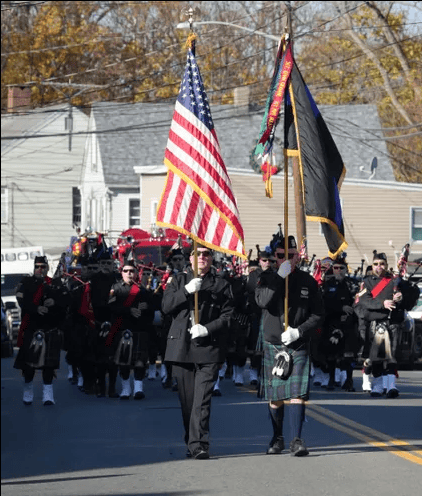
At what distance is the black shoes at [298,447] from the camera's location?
11180 mm

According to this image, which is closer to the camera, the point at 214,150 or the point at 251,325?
the point at 214,150

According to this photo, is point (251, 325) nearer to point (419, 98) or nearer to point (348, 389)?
point (348, 389)

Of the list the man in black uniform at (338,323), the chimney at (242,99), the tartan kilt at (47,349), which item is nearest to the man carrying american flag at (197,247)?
the tartan kilt at (47,349)

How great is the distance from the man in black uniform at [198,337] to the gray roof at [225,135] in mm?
37699

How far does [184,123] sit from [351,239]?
105 ft

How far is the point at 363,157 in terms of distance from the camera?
5028cm

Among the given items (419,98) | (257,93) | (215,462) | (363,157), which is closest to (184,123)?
(215,462)

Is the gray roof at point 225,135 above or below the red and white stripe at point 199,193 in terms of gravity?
above

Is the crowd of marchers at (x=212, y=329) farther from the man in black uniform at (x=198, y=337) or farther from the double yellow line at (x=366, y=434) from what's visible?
the double yellow line at (x=366, y=434)

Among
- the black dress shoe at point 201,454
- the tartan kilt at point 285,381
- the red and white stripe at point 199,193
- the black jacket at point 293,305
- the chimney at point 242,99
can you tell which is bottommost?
the black dress shoe at point 201,454

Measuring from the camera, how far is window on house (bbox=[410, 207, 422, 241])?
44594 millimetres

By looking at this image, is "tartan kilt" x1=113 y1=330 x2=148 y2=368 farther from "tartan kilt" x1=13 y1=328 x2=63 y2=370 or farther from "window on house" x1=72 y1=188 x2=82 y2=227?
"window on house" x1=72 y1=188 x2=82 y2=227

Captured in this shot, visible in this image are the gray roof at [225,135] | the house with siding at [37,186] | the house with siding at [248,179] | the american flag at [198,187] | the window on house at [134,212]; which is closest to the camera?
the american flag at [198,187]

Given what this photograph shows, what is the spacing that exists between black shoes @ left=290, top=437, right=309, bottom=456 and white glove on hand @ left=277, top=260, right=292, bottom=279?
1.44 m
